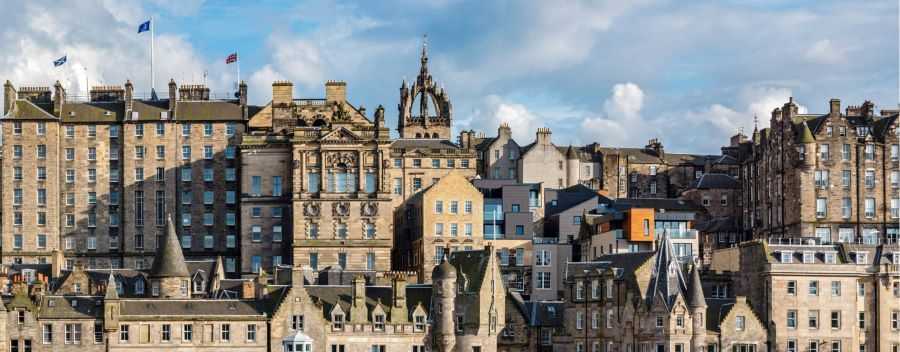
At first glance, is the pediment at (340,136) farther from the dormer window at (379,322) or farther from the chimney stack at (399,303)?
the dormer window at (379,322)

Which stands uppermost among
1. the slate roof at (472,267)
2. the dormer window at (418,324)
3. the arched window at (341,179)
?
the arched window at (341,179)

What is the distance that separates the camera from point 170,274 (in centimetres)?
13725

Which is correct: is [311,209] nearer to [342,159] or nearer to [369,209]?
[369,209]

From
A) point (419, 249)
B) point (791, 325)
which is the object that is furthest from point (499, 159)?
point (791, 325)

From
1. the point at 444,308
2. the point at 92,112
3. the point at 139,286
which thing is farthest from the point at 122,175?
the point at 444,308

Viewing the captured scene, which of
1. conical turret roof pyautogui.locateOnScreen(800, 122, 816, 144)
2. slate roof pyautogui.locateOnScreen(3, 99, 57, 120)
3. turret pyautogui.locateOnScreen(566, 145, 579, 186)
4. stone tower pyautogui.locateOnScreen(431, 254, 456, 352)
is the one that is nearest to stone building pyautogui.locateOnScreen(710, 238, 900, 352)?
stone tower pyautogui.locateOnScreen(431, 254, 456, 352)

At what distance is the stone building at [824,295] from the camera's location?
426 ft

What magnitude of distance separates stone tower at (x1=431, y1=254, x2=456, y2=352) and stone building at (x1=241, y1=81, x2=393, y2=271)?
21.0 m

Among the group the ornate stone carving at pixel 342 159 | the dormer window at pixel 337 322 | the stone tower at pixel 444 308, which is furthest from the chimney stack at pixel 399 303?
the ornate stone carving at pixel 342 159

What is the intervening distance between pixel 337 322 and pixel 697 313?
2325cm

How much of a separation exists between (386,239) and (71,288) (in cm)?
2545

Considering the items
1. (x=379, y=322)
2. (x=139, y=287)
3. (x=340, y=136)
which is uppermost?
(x=340, y=136)

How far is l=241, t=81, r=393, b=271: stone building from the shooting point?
15288 centimetres

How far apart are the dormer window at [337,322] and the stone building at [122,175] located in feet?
106
